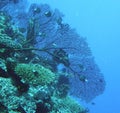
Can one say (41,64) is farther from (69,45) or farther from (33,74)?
(33,74)

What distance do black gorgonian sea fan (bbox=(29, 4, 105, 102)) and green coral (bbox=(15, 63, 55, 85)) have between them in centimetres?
244

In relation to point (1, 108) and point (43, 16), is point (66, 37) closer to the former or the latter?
point (43, 16)

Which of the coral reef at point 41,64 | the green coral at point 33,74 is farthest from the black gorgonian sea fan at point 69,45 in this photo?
the green coral at point 33,74

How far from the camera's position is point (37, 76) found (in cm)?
485

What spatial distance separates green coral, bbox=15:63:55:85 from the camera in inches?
187

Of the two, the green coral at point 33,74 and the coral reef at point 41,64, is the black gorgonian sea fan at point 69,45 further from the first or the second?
the green coral at point 33,74

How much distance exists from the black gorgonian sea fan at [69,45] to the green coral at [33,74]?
96.0 inches

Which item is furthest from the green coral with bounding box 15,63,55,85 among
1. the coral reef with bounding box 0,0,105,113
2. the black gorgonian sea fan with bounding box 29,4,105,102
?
the black gorgonian sea fan with bounding box 29,4,105,102

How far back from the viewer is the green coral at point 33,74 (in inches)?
187

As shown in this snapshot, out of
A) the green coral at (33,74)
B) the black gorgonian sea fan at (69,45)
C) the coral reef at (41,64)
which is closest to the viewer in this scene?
the coral reef at (41,64)

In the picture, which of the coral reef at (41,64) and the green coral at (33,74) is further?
the green coral at (33,74)

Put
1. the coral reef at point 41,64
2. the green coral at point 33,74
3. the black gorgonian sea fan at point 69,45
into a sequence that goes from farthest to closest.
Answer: the black gorgonian sea fan at point 69,45
the green coral at point 33,74
the coral reef at point 41,64

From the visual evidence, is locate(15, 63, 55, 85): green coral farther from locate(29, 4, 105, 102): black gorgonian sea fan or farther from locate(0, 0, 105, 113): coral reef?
locate(29, 4, 105, 102): black gorgonian sea fan

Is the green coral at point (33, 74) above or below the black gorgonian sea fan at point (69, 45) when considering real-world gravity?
below
